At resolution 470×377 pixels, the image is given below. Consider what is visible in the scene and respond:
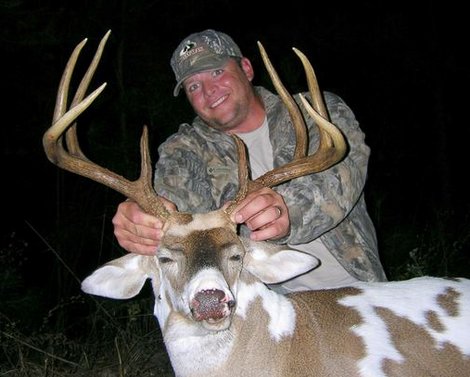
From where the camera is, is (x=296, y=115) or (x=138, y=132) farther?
(x=138, y=132)

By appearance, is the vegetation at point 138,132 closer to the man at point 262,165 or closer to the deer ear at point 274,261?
the man at point 262,165

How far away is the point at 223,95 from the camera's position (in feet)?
16.4

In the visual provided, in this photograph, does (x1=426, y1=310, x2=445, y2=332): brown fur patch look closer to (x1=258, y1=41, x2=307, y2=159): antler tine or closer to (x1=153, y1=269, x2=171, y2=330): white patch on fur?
(x1=258, y1=41, x2=307, y2=159): antler tine

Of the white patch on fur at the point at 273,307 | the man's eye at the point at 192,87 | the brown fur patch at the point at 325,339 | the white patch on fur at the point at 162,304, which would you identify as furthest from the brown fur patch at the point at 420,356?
the man's eye at the point at 192,87

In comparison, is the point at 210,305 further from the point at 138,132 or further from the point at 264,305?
the point at 138,132

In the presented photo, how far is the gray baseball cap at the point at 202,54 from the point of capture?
4.98 meters

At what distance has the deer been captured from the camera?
3.36 meters

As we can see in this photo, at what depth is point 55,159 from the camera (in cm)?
360

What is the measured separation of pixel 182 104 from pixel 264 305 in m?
5.44

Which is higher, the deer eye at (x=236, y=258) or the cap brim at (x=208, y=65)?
the cap brim at (x=208, y=65)

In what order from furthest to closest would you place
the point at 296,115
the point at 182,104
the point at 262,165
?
the point at 182,104
the point at 262,165
the point at 296,115

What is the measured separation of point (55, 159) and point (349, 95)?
12160 millimetres

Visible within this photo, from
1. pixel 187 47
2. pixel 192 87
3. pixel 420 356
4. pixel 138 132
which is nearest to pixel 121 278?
pixel 420 356

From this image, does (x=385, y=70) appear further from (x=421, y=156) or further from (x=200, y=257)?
(x=200, y=257)
